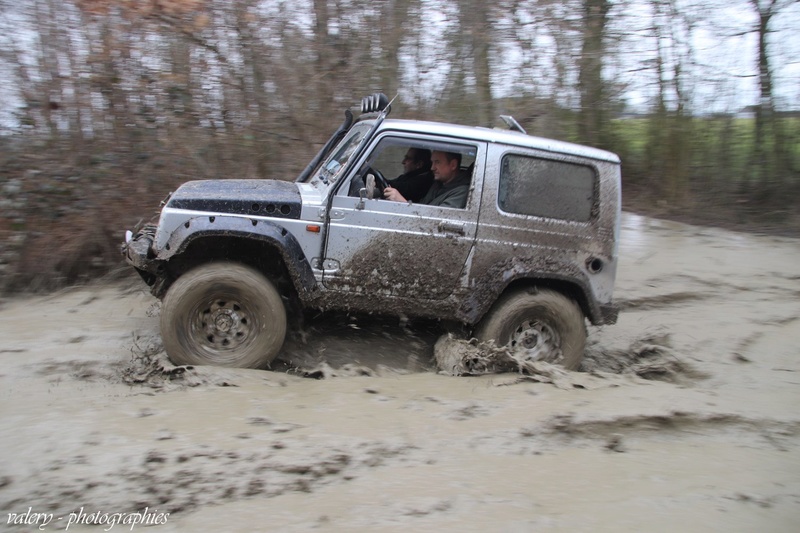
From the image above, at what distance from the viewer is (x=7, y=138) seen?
7230 mm

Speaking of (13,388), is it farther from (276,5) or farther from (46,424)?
(276,5)

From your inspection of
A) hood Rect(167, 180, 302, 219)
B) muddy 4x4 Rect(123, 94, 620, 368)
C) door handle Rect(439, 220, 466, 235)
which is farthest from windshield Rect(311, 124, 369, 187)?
door handle Rect(439, 220, 466, 235)

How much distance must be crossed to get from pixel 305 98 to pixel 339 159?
11.9 feet

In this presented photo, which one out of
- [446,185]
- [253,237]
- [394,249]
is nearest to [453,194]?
[446,185]

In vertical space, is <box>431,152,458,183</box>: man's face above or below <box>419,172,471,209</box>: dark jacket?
above

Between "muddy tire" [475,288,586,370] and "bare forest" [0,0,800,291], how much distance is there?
3877 mm

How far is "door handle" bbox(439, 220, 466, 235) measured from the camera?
4.95 meters

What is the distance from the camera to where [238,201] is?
4715 millimetres

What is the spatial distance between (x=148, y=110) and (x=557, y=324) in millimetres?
5153

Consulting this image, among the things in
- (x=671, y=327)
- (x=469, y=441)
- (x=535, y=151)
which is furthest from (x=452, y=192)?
(x=671, y=327)

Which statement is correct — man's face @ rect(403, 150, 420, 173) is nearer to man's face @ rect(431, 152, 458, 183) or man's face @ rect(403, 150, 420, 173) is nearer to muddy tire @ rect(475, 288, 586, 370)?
man's face @ rect(431, 152, 458, 183)

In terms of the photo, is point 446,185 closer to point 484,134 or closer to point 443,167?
point 443,167

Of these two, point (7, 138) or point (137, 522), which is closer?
point (137, 522)

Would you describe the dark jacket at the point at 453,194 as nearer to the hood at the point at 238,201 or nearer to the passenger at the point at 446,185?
the passenger at the point at 446,185
